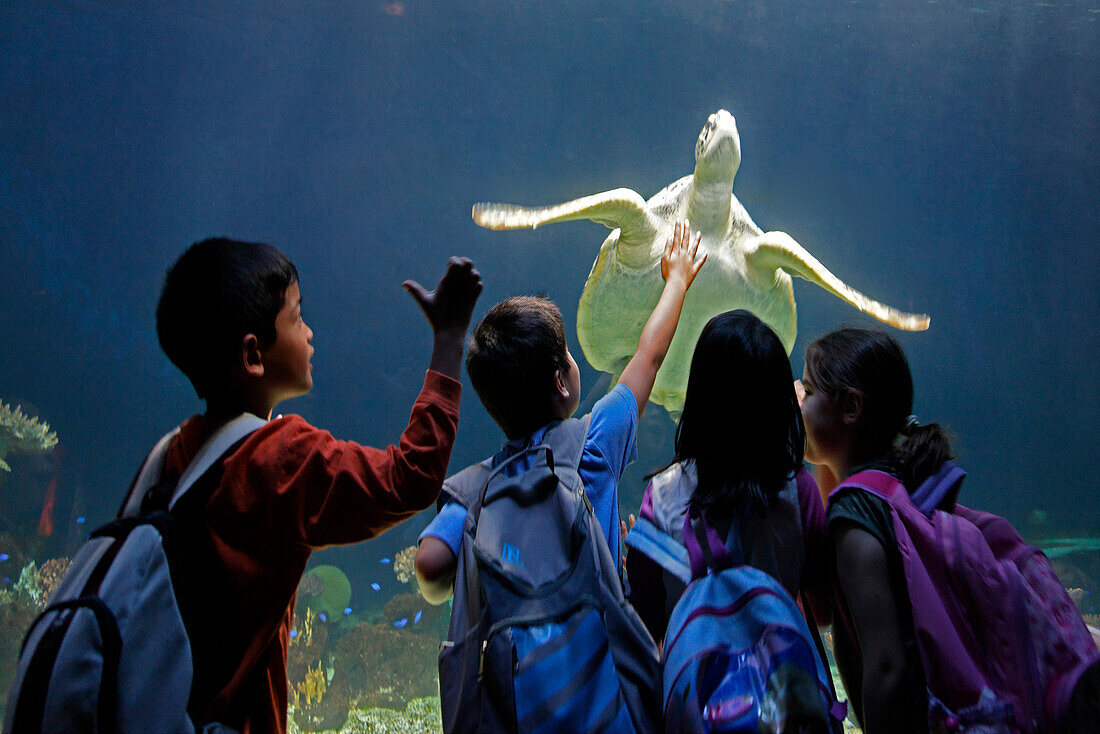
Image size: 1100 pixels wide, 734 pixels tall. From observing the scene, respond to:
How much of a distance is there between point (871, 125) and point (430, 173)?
9.61m

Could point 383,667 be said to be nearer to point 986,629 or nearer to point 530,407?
point 530,407

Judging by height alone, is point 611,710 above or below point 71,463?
above

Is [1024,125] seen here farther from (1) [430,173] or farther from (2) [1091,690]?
(2) [1091,690]

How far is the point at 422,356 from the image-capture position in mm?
13773

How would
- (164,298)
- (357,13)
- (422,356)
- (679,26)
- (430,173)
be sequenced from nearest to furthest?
(164,298), (357,13), (679,26), (430,173), (422,356)

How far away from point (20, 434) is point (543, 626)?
775 centimetres

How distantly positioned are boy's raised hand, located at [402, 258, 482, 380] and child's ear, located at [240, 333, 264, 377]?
269mm

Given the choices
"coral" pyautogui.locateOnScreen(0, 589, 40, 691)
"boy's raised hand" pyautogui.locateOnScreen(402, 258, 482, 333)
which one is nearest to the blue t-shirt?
"boy's raised hand" pyautogui.locateOnScreen(402, 258, 482, 333)

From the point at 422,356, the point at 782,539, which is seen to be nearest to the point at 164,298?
the point at 782,539

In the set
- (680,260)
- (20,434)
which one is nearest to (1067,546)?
(680,260)

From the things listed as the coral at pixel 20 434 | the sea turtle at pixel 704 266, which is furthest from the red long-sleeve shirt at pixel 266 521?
the coral at pixel 20 434

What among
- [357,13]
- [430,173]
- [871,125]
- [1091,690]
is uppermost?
[871,125]

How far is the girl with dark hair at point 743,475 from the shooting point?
3.01 feet

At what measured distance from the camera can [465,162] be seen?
12133mm
